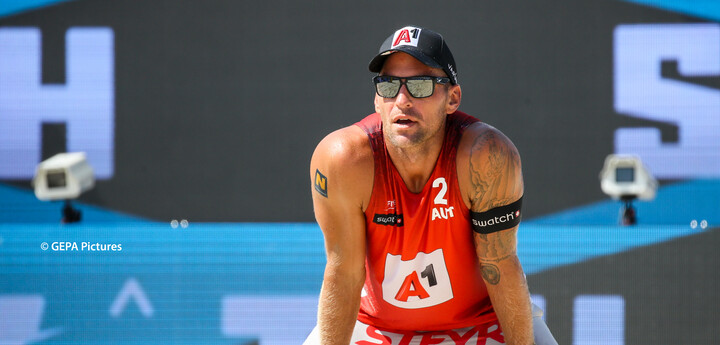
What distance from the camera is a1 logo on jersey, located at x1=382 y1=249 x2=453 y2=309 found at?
9.86 ft

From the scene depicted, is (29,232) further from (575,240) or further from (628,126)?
(628,126)

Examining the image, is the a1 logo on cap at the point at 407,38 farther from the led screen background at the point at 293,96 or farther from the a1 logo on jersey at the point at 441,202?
the led screen background at the point at 293,96

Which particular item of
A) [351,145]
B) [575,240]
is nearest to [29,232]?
[351,145]

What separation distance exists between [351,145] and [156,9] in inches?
169

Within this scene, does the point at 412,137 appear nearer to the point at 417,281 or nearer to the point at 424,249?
the point at 424,249

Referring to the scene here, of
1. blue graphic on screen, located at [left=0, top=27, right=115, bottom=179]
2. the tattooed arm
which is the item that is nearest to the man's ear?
the tattooed arm

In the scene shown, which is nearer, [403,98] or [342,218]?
[403,98]

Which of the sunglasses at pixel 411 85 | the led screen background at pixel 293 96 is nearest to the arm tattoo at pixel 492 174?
the sunglasses at pixel 411 85

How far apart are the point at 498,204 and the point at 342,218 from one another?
0.59 metres

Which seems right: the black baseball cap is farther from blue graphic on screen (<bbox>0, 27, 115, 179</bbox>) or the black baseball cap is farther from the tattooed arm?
blue graphic on screen (<bbox>0, 27, 115, 179</bbox>)

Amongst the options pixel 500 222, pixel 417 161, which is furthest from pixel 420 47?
pixel 500 222

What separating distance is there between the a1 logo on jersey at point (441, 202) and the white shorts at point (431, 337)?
0.60 meters

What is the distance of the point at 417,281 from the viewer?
3.04 m

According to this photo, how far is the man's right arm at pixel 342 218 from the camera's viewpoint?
290cm
